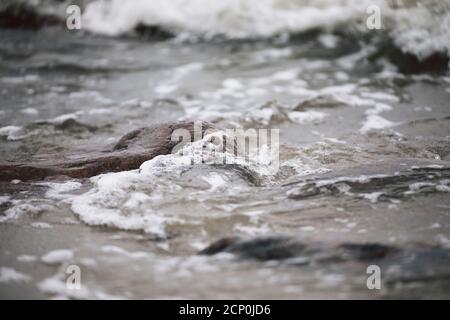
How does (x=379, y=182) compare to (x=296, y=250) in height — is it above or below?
above

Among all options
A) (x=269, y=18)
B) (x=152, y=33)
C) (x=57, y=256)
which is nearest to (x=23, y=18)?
(x=152, y=33)

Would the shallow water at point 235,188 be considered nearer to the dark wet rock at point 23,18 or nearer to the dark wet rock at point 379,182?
the dark wet rock at point 379,182

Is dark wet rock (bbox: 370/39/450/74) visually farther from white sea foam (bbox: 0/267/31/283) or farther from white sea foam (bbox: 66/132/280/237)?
white sea foam (bbox: 0/267/31/283)

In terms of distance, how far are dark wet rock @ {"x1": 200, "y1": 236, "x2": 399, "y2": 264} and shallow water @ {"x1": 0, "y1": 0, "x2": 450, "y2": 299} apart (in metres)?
0.03

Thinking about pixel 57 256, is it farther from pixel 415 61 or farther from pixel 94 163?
pixel 415 61

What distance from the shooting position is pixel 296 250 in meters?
2.37

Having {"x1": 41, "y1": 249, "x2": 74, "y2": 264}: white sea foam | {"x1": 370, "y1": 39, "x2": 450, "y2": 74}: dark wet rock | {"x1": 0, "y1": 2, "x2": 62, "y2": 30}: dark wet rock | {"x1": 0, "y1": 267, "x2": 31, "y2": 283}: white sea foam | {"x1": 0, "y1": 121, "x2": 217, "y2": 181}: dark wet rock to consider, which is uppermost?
{"x1": 0, "y1": 2, "x2": 62, "y2": 30}: dark wet rock

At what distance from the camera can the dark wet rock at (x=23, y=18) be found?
308 inches

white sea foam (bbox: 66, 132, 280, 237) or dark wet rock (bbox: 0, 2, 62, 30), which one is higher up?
dark wet rock (bbox: 0, 2, 62, 30)

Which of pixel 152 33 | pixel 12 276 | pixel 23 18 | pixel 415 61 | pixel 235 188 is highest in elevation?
pixel 23 18

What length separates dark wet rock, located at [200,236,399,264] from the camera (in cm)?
231

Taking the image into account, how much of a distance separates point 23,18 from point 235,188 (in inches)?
237

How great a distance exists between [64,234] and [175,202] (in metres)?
0.59

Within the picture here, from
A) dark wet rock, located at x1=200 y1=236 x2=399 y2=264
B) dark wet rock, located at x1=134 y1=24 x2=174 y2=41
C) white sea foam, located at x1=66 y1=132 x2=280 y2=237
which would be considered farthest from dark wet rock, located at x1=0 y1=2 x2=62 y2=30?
dark wet rock, located at x1=200 y1=236 x2=399 y2=264
